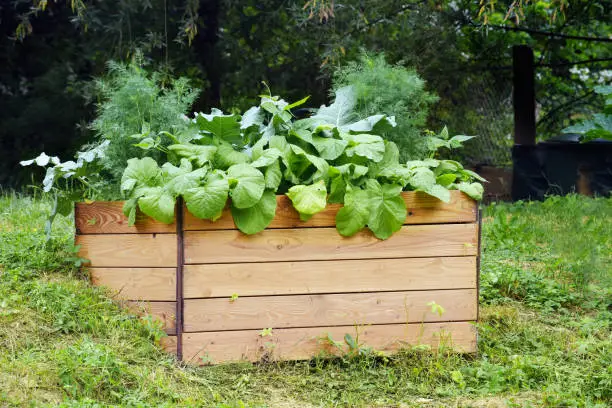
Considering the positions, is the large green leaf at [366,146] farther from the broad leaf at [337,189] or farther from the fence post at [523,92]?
the fence post at [523,92]

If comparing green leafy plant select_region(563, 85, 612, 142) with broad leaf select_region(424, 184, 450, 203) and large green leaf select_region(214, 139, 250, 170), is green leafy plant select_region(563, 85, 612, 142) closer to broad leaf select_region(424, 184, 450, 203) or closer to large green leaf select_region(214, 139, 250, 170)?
broad leaf select_region(424, 184, 450, 203)

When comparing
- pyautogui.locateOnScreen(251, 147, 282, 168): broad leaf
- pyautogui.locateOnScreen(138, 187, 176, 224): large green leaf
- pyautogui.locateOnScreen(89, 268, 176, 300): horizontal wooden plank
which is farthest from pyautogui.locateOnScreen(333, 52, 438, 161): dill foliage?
pyautogui.locateOnScreen(89, 268, 176, 300): horizontal wooden plank

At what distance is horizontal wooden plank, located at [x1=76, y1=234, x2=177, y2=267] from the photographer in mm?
2936

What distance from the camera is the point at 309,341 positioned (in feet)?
9.77

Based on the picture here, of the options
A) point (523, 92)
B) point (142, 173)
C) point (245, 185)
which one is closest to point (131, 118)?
point (142, 173)

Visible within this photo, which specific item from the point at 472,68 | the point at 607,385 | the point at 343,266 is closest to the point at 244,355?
the point at 343,266

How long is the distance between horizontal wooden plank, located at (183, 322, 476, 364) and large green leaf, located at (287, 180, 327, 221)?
1.78ft

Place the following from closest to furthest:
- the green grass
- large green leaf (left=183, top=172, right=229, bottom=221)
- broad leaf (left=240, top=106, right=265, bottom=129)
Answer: the green grass → large green leaf (left=183, top=172, right=229, bottom=221) → broad leaf (left=240, top=106, right=265, bottom=129)

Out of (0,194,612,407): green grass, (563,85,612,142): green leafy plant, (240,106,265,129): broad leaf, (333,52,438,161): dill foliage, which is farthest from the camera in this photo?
(563,85,612,142): green leafy plant

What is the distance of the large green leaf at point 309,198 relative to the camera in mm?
2803

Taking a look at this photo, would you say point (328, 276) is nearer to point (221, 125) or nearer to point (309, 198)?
point (309, 198)

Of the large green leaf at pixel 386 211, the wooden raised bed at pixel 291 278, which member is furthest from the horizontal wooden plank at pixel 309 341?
the large green leaf at pixel 386 211

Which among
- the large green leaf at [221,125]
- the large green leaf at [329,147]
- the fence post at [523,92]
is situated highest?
the fence post at [523,92]

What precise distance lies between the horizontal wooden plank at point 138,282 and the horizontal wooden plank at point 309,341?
0.22m
